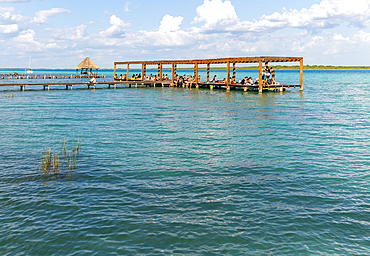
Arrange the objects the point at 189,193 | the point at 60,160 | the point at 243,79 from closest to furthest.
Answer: the point at 189,193, the point at 60,160, the point at 243,79

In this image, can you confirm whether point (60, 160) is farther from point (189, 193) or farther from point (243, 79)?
point (243, 79)

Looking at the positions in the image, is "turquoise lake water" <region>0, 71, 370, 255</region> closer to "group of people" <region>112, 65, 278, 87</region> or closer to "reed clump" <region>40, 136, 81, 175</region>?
"reed clump" <region>40, 136, 81, 175</region>

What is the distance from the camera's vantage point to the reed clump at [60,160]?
11250 millimetres

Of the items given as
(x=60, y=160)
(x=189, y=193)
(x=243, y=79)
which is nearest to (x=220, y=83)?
(x=243, y=79)

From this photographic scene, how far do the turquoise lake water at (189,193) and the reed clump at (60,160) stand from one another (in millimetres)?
227

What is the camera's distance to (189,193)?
9.16 m

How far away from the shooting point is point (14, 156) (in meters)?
12.9

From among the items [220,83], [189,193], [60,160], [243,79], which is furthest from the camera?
[220,83]

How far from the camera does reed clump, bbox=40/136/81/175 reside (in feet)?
36.9

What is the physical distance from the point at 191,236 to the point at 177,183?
3.19 m

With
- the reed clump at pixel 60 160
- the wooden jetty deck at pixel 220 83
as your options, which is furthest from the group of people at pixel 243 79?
the reed clump at pixel 60 160

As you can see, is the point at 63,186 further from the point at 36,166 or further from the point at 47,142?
the point at 47,142

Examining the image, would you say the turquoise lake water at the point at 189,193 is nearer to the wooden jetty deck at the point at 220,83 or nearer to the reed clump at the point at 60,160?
the reed clump at the point at 60,160

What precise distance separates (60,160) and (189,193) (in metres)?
5.80
